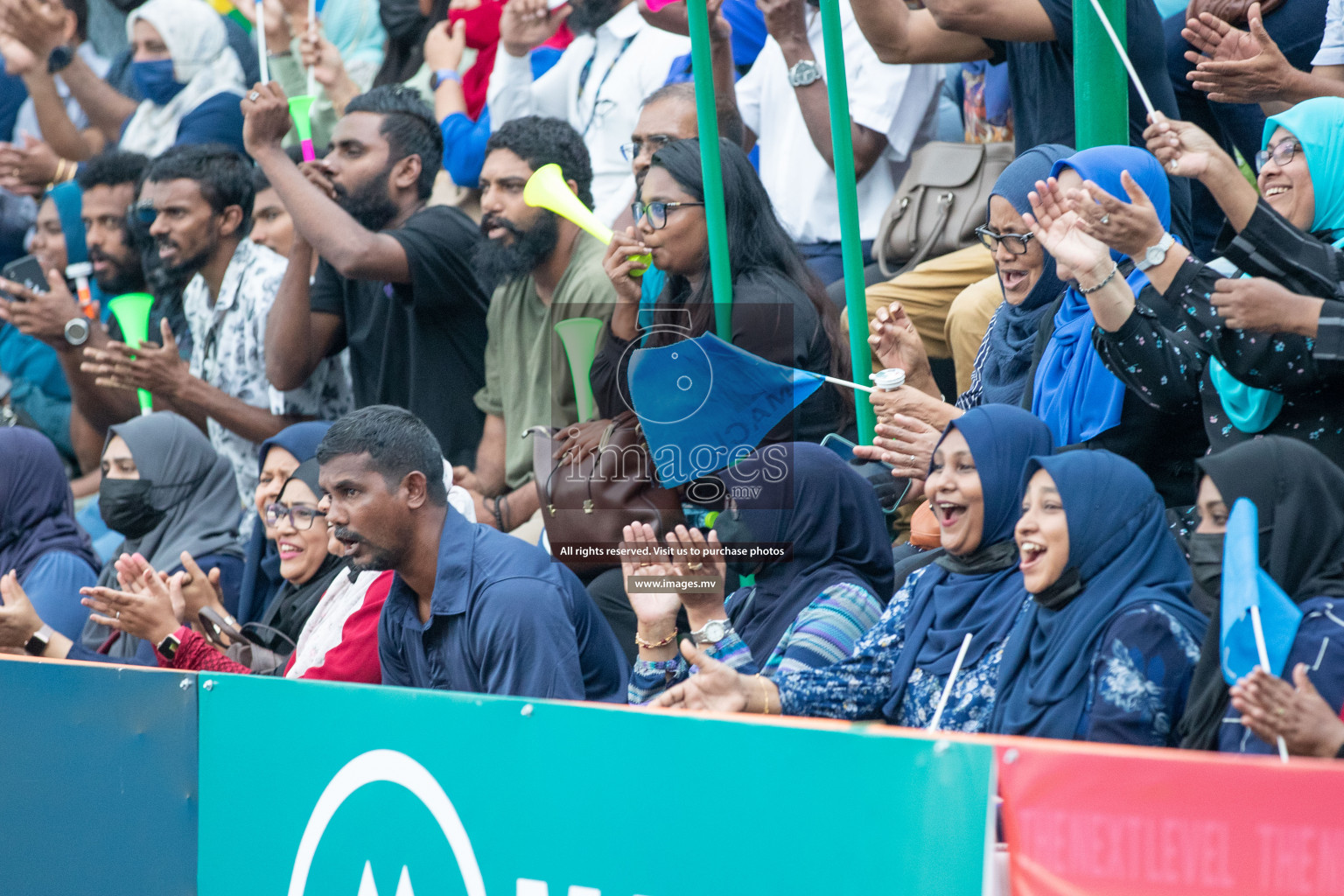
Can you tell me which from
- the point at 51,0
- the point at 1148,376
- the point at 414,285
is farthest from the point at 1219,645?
the point at 51,0

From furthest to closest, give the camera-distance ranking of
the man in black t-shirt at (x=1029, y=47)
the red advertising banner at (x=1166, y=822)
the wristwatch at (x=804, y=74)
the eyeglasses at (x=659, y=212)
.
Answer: the wristwatch at (x=804, y=74), the eyeglasses at (x=659, y=212), the man in black t-shirt at (x=1029, y=47), the red advertising banner at (x=1166, y=822)

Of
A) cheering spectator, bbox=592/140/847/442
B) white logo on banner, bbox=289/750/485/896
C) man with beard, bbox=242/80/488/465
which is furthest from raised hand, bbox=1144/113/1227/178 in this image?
man with beard, bbox=242/80/488/465

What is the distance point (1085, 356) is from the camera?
3.72 m

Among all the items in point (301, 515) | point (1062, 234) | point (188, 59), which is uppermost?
point (188, 59)

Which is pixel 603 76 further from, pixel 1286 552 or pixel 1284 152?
pixel 1286 552

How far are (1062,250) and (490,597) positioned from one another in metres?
1.57

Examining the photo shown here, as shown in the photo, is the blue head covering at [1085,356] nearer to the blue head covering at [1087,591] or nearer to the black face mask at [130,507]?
the blue head covering at [1087,591]

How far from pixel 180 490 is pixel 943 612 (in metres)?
3.45

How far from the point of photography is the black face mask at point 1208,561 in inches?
117

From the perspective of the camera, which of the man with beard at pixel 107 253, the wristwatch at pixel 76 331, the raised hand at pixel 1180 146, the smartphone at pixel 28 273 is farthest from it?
the smartphone at pixel 28 273

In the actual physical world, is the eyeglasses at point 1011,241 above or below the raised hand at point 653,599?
above

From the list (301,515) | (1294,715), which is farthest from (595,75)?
(1294,715)

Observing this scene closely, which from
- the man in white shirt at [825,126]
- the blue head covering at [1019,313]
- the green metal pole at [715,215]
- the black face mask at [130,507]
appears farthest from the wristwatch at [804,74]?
the black face mask at [130,507]

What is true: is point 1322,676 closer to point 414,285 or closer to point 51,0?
point 414,285
